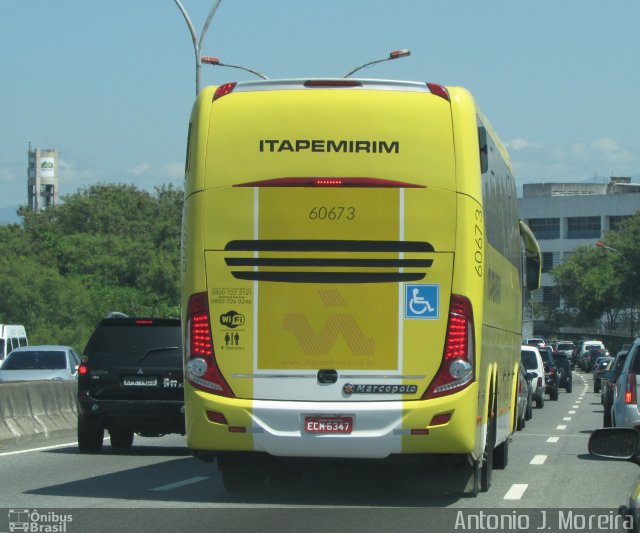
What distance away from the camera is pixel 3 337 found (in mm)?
48375

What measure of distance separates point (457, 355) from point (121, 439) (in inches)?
361

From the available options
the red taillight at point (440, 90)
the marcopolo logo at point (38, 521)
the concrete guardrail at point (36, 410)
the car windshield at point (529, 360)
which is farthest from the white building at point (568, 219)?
the marcopolo logo at point (38, 521)

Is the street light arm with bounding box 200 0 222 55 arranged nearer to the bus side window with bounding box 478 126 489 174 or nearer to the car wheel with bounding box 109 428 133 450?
the car wheel with bounding box 109 428 133 450

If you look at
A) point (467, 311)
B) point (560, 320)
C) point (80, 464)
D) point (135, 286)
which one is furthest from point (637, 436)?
point (560, 320)

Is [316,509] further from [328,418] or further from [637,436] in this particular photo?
[637,436]

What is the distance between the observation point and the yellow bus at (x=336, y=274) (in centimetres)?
1199

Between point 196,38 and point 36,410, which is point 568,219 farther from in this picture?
point 36,410

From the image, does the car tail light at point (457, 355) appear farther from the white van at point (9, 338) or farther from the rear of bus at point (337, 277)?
the white van at point (9, 338)

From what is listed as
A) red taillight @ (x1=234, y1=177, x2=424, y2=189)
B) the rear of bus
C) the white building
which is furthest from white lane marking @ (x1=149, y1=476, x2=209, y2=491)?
the white building

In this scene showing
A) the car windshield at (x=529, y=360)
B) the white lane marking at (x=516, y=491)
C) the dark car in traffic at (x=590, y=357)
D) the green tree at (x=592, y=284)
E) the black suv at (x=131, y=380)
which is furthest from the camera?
the green tree at (x=592, y=284)

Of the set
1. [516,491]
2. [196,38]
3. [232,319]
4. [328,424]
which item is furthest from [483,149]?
[196,38]

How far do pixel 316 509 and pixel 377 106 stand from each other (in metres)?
3.51

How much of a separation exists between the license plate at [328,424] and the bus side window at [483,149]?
2.56m

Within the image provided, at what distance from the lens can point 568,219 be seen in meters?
149
